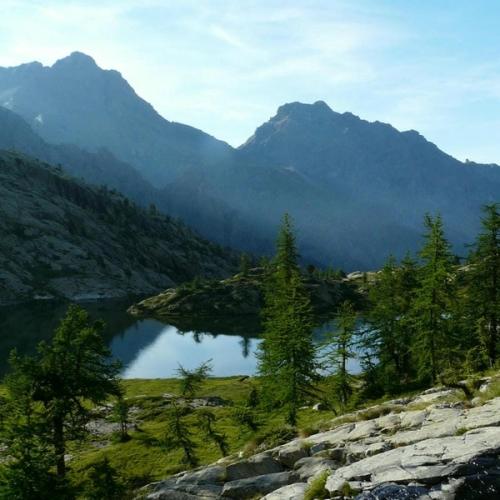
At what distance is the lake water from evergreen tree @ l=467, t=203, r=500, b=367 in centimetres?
7285

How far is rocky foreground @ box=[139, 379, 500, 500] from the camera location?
15055mm

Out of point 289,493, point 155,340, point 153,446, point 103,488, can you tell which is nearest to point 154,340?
point 155,340

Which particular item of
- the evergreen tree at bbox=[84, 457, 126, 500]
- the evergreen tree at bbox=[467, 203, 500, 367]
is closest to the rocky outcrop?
the evergreen tree at bbox=[467, 203, 500, 367]

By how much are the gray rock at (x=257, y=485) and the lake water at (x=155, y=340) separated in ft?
325

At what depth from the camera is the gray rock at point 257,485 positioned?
20.3m

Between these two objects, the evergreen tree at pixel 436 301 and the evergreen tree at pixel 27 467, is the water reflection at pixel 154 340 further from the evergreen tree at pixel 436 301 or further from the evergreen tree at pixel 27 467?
the evergreen tree at pixel 27 467

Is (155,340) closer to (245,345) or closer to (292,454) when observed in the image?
(245,345)

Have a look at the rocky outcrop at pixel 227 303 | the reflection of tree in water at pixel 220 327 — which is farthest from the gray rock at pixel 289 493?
the rocky outcrop at pixel 227 303

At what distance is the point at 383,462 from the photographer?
17.3 metres

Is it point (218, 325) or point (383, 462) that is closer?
point (383, 462)

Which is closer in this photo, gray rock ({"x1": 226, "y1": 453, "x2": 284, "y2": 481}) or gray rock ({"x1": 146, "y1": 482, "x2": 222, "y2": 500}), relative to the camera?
gray rock ({"x1": 146, "y1": 482, "x2": 222, "y2": 500})

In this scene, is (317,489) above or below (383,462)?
below

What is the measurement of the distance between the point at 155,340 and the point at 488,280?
115m

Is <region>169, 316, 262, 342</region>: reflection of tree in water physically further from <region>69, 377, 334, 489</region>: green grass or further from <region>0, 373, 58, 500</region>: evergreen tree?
<region>0, 373, 58, 500</region>: evergreen tree
